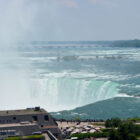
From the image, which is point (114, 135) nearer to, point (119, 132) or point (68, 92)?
point (119, 132)

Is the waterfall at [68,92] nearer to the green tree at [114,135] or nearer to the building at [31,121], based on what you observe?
the building at [31,121]

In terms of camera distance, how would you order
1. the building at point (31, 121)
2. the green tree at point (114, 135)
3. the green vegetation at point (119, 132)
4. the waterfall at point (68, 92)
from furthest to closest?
the waterfall at point (68, 92)
the green vegetation at point (119, 132)
the green tree at point (114, 135)
the building at point (31, 121)

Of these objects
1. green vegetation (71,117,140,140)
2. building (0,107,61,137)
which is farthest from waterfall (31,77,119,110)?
building (0,107,61,137)

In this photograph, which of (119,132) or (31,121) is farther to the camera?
(31,121)

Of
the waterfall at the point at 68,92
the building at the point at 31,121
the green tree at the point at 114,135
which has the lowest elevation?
the green tree at the point at 114,135

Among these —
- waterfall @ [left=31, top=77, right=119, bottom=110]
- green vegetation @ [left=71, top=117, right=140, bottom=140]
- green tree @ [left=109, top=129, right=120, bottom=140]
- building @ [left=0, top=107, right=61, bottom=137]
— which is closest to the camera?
building @ [left=0, top=107, right=61, bottom=137]

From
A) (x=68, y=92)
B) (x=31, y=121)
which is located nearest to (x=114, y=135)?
(x=31, y=121)

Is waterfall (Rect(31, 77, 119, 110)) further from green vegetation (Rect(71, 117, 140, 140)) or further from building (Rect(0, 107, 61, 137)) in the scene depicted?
building (Rect(0, 107, 61, 137))

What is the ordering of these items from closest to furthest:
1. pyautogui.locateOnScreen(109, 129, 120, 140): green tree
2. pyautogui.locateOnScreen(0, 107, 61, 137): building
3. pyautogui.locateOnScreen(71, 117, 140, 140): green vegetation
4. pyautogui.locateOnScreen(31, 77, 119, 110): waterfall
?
pyautogui.locateOnScreen(0, 107, 61, 137): building < pyautogui.locateOnScreen(109, 129, 120, 140): green tree < pyautogui.locateOnScreen(71, 117, 140, 140): green vegetation < pyautogui.locateOnScreen(31, 77, 119, 110): waterfall

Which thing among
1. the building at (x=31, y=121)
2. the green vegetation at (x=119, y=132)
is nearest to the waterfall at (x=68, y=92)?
the green vegetation at (x=119, y=132)

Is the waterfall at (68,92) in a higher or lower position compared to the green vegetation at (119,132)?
higher

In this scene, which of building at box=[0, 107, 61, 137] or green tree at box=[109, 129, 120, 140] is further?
green tree at box=[109, 129, 120, 140]

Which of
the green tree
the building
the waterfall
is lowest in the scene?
the green tree

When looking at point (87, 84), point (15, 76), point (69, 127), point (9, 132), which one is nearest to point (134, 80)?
point (87, 84)
